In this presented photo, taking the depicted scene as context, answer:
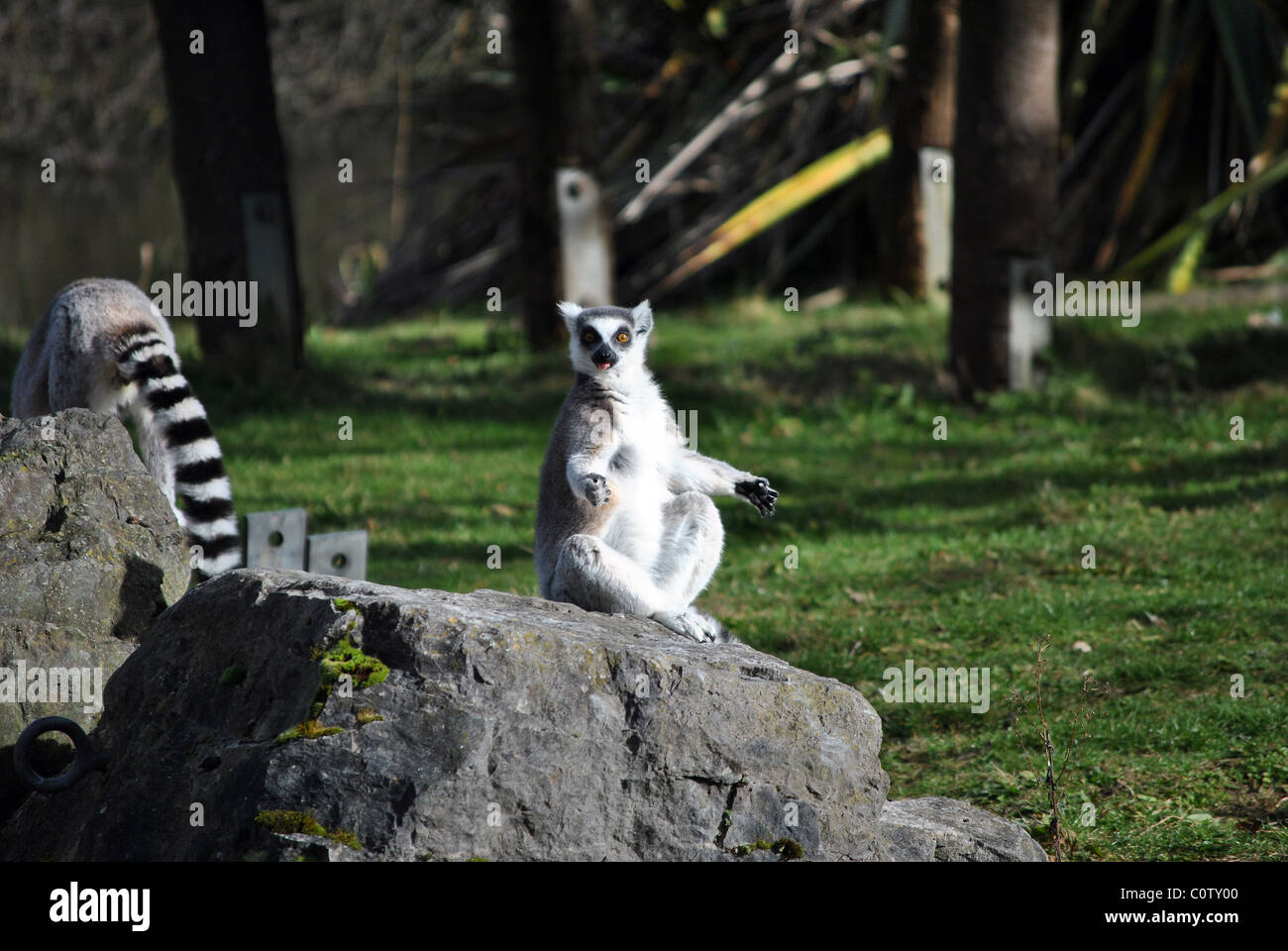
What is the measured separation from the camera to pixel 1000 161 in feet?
29.7

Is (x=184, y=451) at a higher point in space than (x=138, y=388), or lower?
lower

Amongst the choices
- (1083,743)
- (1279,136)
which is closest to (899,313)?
(1279,136)

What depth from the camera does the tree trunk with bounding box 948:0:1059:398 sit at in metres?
9.03

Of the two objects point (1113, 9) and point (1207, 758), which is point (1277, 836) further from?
point (1113, 9)

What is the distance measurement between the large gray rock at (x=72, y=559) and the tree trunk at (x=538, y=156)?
6.14m

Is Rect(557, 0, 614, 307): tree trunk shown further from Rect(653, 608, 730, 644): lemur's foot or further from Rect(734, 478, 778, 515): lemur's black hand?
Rect(653, 608, 730, 644): lemur's foot

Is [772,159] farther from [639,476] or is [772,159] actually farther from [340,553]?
[639,476]

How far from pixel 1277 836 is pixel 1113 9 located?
→ 33.1 feet

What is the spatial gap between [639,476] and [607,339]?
0.49 meters

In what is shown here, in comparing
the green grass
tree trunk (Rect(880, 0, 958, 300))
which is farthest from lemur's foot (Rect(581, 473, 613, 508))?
tree trunk (Rect(880, 0, 958, 300))

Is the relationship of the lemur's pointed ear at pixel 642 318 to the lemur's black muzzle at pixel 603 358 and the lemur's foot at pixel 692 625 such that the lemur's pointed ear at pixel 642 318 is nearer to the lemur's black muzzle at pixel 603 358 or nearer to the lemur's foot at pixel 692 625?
the lemur's black muzzle at pixel 603 358

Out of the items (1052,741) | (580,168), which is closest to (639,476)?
(1052,741)

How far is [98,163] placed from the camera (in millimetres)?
23672

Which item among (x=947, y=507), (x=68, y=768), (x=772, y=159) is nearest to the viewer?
(x=68, y=768)
